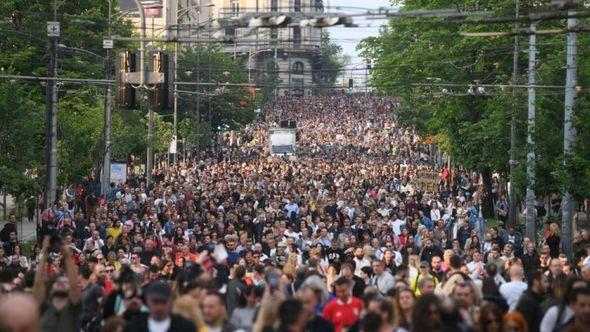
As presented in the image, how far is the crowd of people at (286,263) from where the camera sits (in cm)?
1270

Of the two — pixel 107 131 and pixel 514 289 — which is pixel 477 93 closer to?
pixel 107 131

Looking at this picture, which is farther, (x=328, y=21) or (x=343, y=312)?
(x=328, y=21)

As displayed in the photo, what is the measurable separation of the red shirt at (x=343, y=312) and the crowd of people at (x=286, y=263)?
1cm

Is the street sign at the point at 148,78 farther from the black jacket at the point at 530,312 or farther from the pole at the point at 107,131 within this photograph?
the pole at the point at 107,131

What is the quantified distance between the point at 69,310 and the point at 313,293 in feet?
6.68

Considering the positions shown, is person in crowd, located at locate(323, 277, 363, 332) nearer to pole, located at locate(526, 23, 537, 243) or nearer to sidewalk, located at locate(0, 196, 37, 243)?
pole, located at locate(526, 23, 537, 243)

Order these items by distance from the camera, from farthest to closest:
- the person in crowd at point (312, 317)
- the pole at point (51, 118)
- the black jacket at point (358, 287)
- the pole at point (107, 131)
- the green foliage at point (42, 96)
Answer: the pole at point (107, 131), the green foliage at point (42, 96), the pole at point (51, 118), the black jacket at point (358, 287), the person in crowd at point (312, 317)

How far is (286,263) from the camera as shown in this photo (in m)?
22.5

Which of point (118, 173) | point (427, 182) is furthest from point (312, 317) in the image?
point (427, 182)

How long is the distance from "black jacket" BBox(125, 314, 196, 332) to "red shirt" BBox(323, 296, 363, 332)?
258cm

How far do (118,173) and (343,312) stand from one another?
132 feet

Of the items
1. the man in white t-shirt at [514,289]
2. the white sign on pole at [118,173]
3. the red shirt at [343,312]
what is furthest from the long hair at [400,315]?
the white sign on pole at [118,173]

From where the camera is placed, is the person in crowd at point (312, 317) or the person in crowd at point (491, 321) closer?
the person in crowd at point (491, 321)

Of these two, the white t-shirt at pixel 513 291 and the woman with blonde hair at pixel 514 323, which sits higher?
the woman with blonde hair at pixel 514 323
